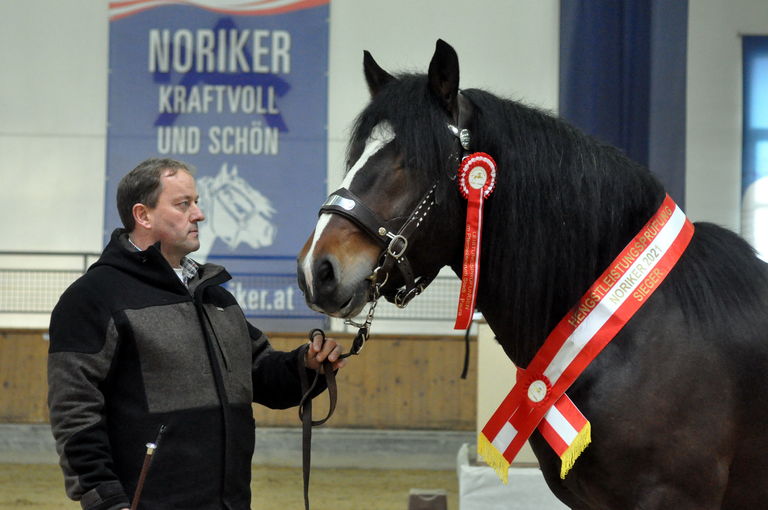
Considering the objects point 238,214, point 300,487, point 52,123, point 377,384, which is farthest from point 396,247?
point 52,123

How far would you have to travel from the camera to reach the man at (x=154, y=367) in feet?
6.03

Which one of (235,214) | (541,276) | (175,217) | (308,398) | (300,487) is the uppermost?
(235,214)

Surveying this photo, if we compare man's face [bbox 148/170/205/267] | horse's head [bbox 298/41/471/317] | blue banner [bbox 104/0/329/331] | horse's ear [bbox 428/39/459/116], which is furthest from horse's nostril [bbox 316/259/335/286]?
blue banner [bbox 104/0/329/331]

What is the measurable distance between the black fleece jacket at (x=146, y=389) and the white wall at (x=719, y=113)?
4162 mm

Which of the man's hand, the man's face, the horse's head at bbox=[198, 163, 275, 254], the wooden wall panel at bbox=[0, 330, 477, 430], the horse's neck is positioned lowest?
the wooden wall panel at bbox=[0, 330, 477, 430]

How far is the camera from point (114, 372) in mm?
1941

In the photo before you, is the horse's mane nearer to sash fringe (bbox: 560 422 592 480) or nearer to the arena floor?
sash fringe (bbox: 560 422 592 480)

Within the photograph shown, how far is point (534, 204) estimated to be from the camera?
179 centimetres

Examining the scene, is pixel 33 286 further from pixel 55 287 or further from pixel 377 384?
pixel 377 384

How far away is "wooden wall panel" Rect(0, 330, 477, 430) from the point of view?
6.43m

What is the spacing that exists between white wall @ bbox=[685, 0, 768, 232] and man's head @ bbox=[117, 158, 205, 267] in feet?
13.5

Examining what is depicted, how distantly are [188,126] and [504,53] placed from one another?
2.38 metres

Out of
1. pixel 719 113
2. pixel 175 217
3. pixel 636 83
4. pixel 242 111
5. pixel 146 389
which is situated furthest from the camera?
pixel 242 111

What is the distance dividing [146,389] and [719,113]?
478 cm
